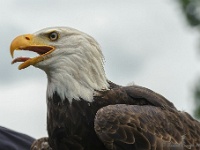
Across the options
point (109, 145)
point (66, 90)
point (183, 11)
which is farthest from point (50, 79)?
point (183, 11)

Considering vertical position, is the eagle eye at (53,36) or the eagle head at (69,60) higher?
the eagle eye at (53,36)

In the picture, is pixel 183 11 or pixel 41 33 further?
pixel 183 11

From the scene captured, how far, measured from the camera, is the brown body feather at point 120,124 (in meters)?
10.6

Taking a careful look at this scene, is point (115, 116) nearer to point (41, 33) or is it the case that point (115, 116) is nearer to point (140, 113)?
point (140, 113)

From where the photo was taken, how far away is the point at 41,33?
1092 cm

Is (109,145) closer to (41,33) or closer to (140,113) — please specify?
(140,113)

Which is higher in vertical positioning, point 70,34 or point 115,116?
point 70,34

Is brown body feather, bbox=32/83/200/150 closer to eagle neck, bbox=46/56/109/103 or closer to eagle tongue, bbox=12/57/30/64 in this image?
eagle neck, bbox=46/56/109/103

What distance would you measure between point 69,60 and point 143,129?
3.51 ft

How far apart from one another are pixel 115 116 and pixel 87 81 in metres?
0.55

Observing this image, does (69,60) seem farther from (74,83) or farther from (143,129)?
(143,129)

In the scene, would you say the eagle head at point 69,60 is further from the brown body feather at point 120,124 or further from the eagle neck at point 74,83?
the brown body feather at point 120,124

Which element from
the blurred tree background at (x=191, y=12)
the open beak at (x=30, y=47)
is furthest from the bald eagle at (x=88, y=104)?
the blurred tree background at (x=191, y=12)

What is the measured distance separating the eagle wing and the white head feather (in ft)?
1.18
